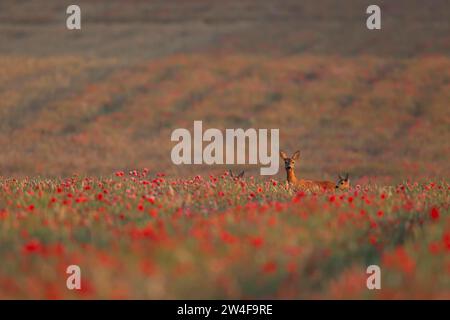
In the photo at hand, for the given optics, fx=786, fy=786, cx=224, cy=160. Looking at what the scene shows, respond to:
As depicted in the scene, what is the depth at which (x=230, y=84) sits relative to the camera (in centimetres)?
4391

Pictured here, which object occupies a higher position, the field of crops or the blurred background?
the blurred background

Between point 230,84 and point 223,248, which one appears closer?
point 223,248

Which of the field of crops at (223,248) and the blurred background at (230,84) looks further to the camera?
the blurred background at (230,84)

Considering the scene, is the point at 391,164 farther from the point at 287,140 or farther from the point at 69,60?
the point at 69,60

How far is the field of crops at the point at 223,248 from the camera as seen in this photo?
22.0 feet

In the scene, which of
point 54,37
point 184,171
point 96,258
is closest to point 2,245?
point 96,258

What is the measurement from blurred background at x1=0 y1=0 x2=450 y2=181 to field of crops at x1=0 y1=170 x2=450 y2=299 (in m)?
16.7

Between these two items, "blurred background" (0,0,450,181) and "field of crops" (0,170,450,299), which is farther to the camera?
"blurred background" (0,0,450,181)

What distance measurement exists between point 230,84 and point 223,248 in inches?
1450

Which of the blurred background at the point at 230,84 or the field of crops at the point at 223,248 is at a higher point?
the blurred background at the point at 230,84

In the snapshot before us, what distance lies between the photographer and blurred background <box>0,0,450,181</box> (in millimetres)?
30547

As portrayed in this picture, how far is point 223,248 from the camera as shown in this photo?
24.4 feet

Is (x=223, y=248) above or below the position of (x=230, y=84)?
below

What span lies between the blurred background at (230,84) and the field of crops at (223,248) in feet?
54.7
